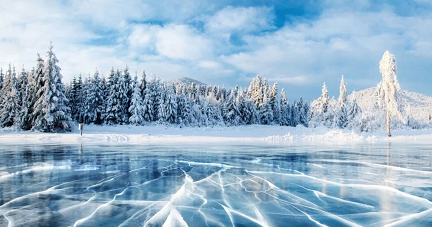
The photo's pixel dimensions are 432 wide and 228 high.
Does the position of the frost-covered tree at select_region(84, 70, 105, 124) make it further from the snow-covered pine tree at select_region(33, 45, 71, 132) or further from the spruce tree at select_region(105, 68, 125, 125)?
the snow-covered pine tree at select_region(33, 45, 71, 132)

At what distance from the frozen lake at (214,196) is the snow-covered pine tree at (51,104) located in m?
25.2

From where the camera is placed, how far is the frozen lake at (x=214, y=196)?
4.68 m

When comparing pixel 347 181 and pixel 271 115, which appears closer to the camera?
pixel 347 181

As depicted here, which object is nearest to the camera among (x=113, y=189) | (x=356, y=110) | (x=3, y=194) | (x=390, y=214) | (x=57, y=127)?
(x=390, y=214)

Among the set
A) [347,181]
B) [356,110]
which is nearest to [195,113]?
[356,110]

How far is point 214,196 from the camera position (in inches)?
244

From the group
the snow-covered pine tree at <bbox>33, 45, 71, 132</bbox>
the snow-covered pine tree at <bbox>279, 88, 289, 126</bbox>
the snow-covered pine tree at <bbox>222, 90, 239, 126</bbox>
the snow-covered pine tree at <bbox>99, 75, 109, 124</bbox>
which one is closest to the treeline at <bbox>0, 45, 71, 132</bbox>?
the snow-covered pine tree at <bbox>33, 45, 71, 132</bbox>

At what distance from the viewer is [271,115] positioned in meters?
75.6

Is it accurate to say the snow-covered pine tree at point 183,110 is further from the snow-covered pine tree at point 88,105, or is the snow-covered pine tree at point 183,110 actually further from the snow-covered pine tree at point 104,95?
the snow-covered pine tree at point 88,105

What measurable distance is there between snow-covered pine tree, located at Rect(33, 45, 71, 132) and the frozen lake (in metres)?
25.2

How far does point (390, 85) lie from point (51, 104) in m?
37.6

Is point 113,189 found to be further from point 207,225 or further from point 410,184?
point 410,184

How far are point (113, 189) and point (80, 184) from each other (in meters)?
1.11

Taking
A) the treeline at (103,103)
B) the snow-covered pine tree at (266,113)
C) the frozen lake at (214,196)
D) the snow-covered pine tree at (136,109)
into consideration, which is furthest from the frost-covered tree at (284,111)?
the frozen lake at (214,196)
